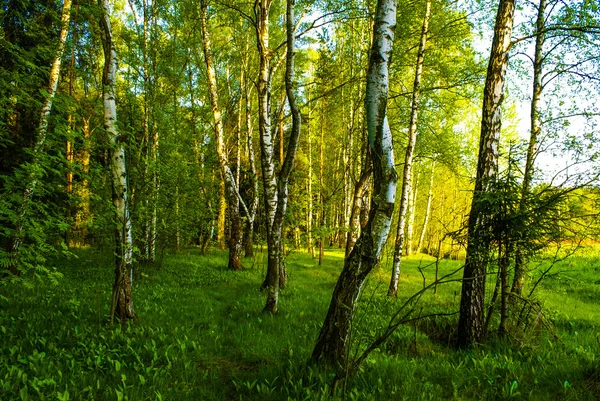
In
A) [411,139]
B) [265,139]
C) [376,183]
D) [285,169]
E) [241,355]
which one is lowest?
[241,355]

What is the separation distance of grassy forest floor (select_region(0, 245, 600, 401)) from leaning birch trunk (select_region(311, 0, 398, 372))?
0.53m

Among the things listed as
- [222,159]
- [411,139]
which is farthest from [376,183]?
[222,159]

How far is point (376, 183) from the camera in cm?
386

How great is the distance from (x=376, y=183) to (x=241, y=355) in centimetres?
337

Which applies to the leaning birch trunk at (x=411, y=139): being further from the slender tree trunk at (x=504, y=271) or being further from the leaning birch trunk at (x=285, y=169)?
the slender tree trunk at (x=504, y=271)

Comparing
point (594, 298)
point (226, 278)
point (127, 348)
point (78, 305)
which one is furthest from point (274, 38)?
point (594, 298)

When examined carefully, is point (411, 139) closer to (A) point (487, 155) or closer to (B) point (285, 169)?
(A) point (487, 155)

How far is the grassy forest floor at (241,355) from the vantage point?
11.9ft

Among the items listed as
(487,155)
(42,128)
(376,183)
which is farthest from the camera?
(42,128)

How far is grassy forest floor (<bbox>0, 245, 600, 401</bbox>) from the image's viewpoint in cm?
363

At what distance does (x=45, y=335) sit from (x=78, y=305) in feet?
5.30

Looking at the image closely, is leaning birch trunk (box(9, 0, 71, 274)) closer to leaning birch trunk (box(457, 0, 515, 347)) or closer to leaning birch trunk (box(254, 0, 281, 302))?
leaning birch trunk (box(254, 0, 281, 302))

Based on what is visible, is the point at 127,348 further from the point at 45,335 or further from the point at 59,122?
the point at 59,122

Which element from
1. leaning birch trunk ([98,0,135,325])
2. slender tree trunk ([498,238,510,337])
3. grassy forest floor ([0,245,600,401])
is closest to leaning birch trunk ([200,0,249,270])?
grassy forest floor ([0,245,600,401])
